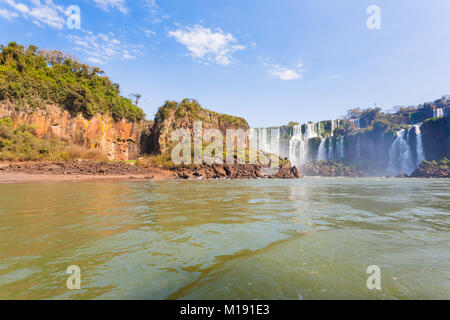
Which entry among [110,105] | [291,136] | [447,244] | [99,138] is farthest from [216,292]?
[291,136]

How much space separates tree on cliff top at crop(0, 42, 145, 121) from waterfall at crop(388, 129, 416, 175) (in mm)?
51415

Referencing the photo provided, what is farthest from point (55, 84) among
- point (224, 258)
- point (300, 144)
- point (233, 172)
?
point (300, 144)

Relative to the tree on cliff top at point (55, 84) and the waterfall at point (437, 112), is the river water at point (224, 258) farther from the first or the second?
the waterfall at point (437, 112)

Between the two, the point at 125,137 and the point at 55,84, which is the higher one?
the point at 55,84

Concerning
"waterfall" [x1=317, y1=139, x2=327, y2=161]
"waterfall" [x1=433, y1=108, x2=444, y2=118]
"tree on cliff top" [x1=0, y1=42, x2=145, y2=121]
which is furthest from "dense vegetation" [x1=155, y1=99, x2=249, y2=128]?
"waterfall" [x1=433, y1=108, x2=444, y2=118]

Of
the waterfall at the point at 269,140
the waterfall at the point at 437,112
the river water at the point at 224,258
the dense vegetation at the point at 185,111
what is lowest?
the river water at the point at 224,258

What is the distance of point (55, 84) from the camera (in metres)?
28.6

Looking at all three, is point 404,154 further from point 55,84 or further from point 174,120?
point 55,84

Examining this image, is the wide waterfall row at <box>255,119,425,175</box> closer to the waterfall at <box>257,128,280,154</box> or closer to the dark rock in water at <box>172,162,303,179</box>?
the waterfall at <box>257,128,280,154</box>

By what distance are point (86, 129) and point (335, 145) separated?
52453 mm

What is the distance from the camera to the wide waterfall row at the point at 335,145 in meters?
41.2

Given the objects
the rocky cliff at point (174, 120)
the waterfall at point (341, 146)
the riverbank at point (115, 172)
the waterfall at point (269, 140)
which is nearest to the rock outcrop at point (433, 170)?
the waterfall at point (341, 146)

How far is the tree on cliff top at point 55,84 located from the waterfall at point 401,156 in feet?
169
